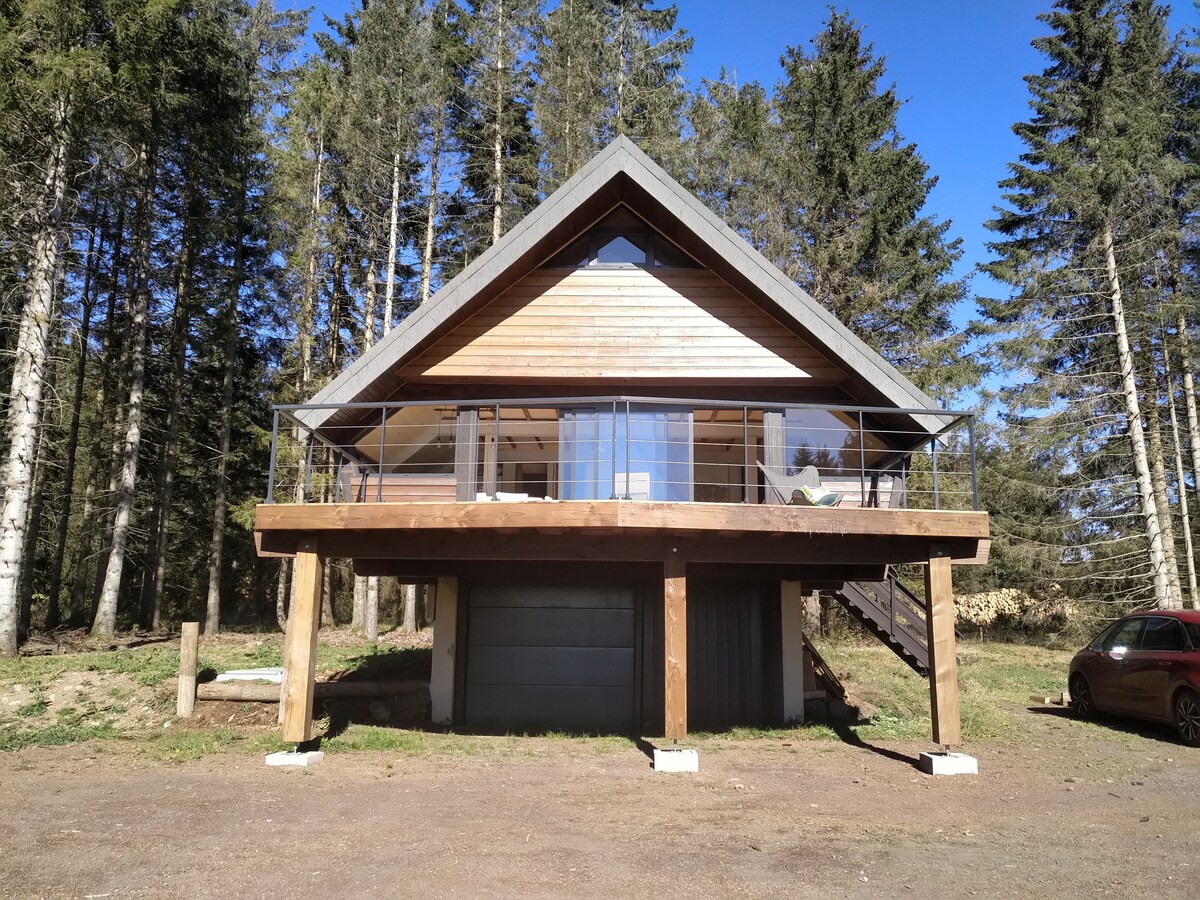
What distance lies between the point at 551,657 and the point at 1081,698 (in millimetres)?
8633

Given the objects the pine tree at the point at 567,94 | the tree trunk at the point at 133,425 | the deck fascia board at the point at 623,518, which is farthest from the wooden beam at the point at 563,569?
the pine tree at the point at 567,94

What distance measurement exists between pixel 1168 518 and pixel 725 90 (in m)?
19.8

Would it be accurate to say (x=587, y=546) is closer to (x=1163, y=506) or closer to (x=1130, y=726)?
(x=1130, y=726)

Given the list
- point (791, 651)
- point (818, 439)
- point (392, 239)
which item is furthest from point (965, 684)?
point (392, 239)

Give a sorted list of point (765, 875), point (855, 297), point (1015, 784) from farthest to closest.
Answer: point (855, 297) < point (1015, 784) < point (765, 875)

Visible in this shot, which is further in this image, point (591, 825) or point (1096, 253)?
point (1096, 253)

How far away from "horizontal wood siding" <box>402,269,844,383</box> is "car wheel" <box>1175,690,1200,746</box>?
6115mm

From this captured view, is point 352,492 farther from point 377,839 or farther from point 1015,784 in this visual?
point 1015,784

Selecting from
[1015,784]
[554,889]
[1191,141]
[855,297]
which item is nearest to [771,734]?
[1015,784]

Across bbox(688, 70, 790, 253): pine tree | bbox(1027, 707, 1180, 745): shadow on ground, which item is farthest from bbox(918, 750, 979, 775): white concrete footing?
bbox(688, 70, 790, 253): pine tree

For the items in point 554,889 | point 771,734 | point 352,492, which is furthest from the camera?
point 352,492

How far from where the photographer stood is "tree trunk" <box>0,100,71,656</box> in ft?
49.3

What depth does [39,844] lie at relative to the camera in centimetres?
587

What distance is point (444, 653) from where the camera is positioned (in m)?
12.6
